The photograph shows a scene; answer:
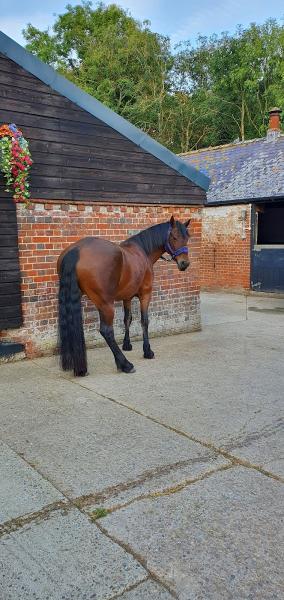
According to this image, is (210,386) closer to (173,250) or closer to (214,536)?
(173,250)

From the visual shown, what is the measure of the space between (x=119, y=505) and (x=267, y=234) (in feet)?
50.0

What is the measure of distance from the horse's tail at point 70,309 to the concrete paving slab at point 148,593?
9.81 feet

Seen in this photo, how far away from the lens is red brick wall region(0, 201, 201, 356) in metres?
5.56

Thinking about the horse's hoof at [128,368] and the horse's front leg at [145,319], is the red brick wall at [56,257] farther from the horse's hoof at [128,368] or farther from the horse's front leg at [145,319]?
the horse's hoof at [128,368]

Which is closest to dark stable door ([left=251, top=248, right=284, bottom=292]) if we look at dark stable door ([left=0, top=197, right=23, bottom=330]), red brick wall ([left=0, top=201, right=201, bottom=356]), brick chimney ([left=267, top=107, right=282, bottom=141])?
brick chimney ([left=267, top=107, right=282, bottom=141])

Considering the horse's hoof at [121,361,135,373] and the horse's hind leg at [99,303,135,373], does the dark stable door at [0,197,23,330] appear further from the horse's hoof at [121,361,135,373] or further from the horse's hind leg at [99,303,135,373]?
the horse's hoof at [121,361,135,373]

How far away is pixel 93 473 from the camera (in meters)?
2.82

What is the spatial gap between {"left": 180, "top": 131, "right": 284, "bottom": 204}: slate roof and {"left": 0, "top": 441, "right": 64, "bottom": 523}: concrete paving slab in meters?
10.7

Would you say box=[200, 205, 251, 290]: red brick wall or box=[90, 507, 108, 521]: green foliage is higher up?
box=[200, 205, 251, 290]: red brick wall

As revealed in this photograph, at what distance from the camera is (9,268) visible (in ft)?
17.6

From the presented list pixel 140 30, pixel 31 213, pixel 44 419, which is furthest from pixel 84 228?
pixel 140 30

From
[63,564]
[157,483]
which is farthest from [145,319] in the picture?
[63,564]

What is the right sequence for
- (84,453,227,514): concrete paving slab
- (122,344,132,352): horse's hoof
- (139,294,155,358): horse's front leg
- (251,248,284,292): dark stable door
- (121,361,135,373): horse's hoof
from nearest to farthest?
1. (84,453,227,514): concrete paving slab
2. (121,361,135,373): horse's hoof
3. (139,294,155,358): horse's front leg
4. (122,344,132,352): horse's hoof
5. (251,248,284,292): dark stable door

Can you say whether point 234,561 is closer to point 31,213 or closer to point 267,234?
point 31,213
